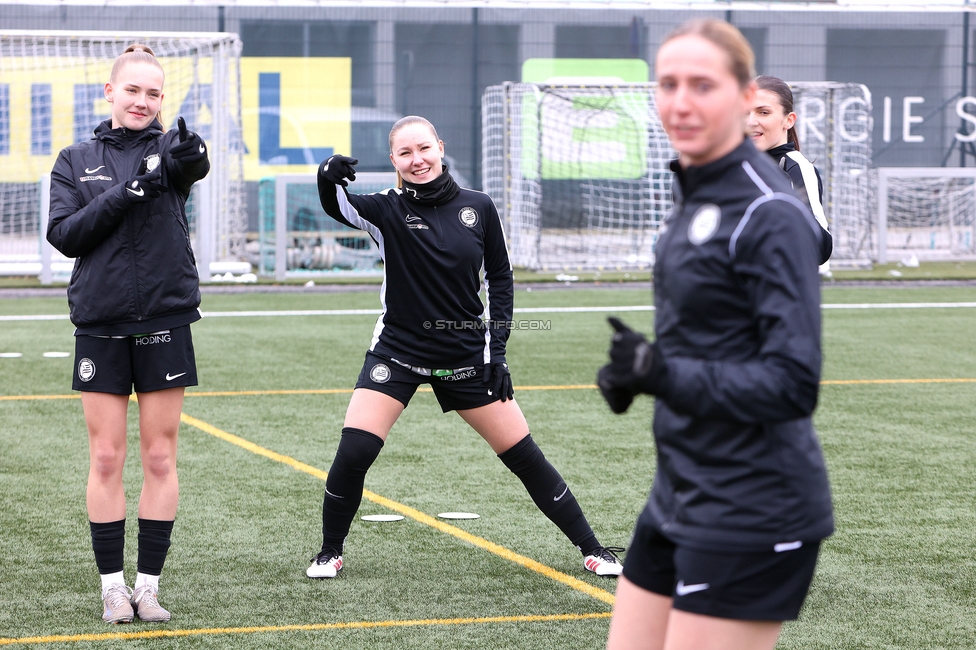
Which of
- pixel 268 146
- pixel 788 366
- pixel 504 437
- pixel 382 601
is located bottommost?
pixel 382 601

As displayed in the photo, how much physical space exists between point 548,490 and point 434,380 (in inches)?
24.4

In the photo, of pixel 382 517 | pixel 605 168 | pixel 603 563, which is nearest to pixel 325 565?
pixel 382 517

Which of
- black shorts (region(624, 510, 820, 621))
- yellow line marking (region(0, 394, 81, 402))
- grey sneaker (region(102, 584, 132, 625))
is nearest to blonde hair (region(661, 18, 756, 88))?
black shorts (region(624, 510, 820, 621))

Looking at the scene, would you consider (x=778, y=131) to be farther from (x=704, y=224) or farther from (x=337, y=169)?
(x=704, y=224)

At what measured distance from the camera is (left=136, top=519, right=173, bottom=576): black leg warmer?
168 inches

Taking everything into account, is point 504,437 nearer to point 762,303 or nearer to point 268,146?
point 762,303

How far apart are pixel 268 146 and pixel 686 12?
7625mm

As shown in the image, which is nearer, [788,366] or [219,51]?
[788,366]

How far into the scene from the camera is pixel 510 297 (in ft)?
15.9

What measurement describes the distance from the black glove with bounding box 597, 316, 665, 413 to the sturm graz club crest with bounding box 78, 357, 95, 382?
252 cm

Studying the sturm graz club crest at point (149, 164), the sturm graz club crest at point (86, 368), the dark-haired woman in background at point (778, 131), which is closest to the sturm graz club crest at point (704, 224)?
the sturm graz club crest at point (149, 164)

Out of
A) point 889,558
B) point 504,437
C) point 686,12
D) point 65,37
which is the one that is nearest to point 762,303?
point 504,437

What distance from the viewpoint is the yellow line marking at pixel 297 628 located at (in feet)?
13.2

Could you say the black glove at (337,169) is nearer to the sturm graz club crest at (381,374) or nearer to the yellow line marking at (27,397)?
the sturm graz club crest at (381,374)
